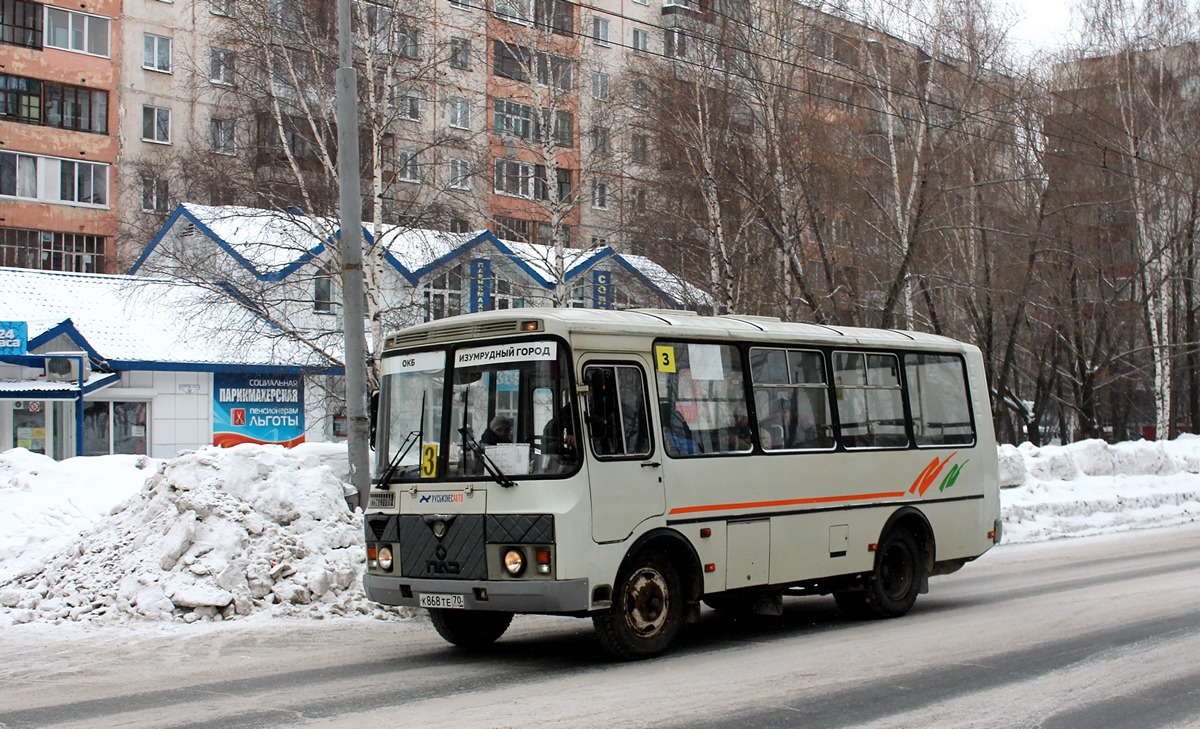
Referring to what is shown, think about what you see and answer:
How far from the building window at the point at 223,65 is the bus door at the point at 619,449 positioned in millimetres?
16857

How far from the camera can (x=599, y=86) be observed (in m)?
33.3

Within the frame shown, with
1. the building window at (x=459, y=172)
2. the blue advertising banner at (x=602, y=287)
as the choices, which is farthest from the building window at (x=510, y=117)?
the blue advertising banner at (x=602, y=287)

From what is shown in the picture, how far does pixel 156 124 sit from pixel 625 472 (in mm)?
48414

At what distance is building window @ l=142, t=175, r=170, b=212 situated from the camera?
4669 centimetres

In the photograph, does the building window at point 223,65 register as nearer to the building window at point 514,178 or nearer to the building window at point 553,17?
the building window at point 514,178

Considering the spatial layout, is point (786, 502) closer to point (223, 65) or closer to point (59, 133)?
point (223, 65)

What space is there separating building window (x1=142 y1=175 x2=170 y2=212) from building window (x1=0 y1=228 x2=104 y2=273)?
2961 millimetres

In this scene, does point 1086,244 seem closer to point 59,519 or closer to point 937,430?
point 937,430

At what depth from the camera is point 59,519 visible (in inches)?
587

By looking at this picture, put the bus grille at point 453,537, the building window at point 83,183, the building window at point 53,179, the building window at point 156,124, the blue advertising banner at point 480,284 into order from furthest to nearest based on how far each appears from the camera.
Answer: the building window at point 156,124 → the building window at point 83,183 → the building window at point 53,179 → the blue advertising banner at point 480,284 → the bus grille at point 453,537

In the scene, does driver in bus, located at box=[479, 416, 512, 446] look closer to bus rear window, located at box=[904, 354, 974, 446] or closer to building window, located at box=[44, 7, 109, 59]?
bus rear window, located at box=[904, 354, 974, 446]

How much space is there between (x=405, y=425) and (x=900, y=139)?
24.8 meters

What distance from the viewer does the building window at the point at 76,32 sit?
5047 centimetres

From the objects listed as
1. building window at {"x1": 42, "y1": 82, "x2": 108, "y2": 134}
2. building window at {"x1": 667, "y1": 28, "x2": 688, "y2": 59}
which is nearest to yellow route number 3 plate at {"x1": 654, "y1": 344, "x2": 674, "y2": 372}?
building window at {"x1": 667, "y1": 28, "x2": 688, "y2": 59}
